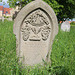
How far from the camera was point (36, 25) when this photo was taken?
286 cm

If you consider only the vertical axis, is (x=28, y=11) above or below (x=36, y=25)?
above

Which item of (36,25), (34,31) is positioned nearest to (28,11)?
(36,25)

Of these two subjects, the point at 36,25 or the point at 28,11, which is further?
the point at 36,25

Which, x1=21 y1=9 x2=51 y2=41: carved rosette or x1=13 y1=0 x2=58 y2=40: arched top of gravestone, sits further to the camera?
x1=21 y1=9 x2=51 y2=41: carved rosette

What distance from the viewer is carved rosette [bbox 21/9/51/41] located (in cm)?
273

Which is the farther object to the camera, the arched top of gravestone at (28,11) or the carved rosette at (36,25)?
the carved rosette at (36,25)

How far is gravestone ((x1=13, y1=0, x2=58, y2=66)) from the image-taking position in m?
2.65

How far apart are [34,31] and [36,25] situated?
162 mm

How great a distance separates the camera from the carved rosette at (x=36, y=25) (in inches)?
107

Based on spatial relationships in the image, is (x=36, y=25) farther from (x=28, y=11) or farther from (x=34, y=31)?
(x=28, y=11)

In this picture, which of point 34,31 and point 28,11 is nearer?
point 28,11

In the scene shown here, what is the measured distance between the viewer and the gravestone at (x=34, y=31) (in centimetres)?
265

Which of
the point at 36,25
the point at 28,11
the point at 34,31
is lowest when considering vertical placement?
the point at 34,31

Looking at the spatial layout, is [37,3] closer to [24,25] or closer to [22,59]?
[24,25]
